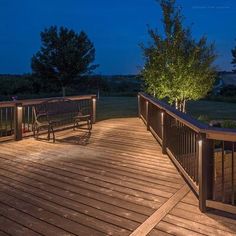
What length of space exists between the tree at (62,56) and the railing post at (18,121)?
1646 cm

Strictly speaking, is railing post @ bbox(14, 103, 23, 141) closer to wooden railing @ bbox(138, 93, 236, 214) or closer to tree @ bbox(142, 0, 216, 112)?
wooden railing @ bbox(138, 93, 236, 214)

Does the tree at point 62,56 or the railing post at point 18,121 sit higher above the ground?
the tree at point 62,56

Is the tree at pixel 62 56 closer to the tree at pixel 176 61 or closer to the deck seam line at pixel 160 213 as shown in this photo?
the tree at pixel 176 61

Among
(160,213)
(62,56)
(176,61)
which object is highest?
(62,56)

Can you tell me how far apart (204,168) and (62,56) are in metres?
21.3

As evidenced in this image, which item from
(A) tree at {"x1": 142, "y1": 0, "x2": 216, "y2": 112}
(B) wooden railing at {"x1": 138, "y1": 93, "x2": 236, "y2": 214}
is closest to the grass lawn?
(A) tree at {"x1": 142, "y1": 0, "x2": 216, "y2": 112}

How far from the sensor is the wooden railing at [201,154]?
133 inches

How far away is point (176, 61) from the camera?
9523mm

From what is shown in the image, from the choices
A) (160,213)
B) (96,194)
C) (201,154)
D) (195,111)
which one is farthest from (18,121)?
(195,111)

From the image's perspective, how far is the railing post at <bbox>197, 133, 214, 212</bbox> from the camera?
339cm

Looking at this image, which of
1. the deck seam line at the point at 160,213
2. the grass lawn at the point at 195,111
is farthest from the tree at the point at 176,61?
the deck seam line at the point at 160,213

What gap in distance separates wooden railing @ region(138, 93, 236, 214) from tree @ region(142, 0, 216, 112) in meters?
1.69

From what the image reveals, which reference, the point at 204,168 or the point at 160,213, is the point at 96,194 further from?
the point at 204,168

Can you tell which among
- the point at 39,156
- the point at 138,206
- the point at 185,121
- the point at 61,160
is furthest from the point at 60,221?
the point at 39,156
